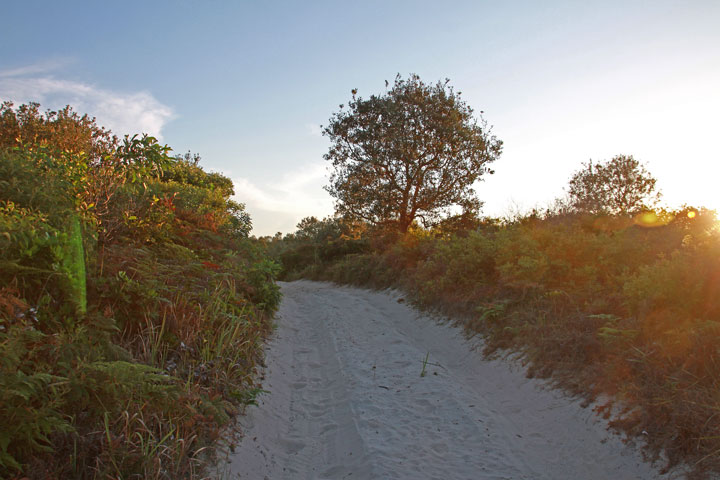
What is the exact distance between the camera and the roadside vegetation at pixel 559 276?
4832mm

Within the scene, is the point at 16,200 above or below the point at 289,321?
above

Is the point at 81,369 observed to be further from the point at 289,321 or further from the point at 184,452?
the point at 289,321

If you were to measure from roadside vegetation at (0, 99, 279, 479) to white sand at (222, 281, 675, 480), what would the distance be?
61 cm

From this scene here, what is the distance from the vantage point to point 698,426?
4.13 meters

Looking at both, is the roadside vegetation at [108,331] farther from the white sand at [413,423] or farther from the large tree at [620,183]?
the large tree at [620,183]

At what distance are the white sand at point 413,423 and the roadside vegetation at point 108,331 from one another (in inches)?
24.1

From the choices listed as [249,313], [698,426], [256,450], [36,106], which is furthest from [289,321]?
[36,106]

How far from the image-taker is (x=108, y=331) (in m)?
4.67

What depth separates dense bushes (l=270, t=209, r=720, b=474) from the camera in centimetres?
461

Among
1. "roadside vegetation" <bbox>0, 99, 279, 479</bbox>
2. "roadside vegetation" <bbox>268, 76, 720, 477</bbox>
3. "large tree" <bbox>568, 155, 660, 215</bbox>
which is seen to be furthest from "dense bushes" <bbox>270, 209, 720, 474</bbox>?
"large tree" <bbox>568, 155, 660, 215</bbox>

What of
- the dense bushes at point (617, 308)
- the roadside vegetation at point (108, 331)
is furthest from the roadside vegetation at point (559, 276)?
the roadside vegetation at point (108, 331)

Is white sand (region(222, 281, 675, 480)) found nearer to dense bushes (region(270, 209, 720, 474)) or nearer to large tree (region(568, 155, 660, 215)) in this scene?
dense bushes (region(270, 209, 720, 474))

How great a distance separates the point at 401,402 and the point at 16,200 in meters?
5.36

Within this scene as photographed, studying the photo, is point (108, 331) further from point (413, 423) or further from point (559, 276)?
point (559, 276)
